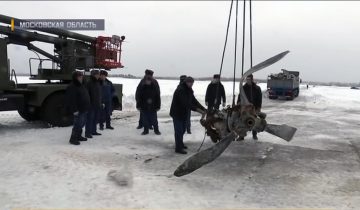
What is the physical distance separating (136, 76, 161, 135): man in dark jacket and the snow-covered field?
0.46 metres

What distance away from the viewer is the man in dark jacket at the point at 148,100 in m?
9.55

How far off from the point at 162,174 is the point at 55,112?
5270 millimetres

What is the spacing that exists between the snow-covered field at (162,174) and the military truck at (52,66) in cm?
78

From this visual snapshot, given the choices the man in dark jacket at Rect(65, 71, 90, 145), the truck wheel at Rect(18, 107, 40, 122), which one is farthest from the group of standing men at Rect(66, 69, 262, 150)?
the truck wheel at Rect(18, 107, 40, 122)

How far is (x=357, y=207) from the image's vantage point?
486 cm

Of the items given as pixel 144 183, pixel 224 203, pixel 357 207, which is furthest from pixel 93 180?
pixel 357 207

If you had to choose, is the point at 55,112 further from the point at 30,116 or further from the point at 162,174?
the point at 162,174

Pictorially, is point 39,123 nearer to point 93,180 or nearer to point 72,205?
point 93,180

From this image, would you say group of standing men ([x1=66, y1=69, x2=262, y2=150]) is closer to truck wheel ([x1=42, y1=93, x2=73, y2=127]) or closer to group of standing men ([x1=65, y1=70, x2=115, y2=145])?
group of standing men ([x1=65, y1=70, x2=115, y2=145])

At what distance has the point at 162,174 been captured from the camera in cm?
603

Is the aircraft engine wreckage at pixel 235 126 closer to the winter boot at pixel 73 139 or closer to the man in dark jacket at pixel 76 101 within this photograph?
the man in dark jacket at pixel 76 101

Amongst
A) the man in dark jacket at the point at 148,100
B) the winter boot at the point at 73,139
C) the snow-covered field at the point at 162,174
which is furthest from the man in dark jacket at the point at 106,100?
the winter boot at the point at 73,139

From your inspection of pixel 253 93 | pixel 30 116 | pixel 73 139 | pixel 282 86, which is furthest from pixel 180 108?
pixel 282 86

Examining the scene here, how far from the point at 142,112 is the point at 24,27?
4.00 m
